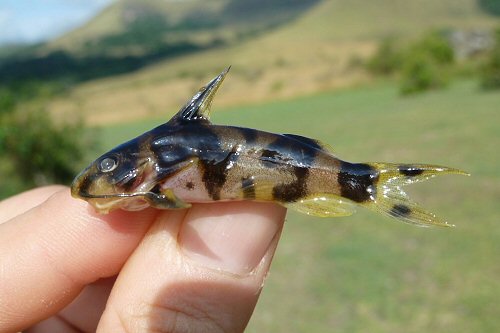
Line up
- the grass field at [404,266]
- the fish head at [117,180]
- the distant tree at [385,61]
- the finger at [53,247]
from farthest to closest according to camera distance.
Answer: the distant tree at [385,61]
the grass field at [404,266]
the finger at [53,247]
the fish head at [117,180]

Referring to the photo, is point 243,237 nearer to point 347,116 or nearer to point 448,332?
point 448,332

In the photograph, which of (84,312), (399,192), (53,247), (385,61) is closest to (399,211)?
(399,192)

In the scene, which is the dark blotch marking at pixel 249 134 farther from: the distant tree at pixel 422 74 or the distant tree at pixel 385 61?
the distant tree at pixel 385 61

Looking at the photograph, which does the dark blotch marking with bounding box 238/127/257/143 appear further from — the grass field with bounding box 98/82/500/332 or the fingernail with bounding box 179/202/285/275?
the grass field with bounding box 98/82/500/332

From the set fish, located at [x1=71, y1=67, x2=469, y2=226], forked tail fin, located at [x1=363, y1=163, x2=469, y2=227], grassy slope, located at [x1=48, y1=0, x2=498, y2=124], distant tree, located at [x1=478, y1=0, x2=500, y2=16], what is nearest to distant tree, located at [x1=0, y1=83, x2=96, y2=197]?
grassy slope, located at [x1=48, y1=0, x2=498, y2=124]

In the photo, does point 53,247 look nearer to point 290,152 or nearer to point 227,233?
point 227,233

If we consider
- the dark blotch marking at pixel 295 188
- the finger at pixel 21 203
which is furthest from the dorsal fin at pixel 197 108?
the finger at pixel 21 203
